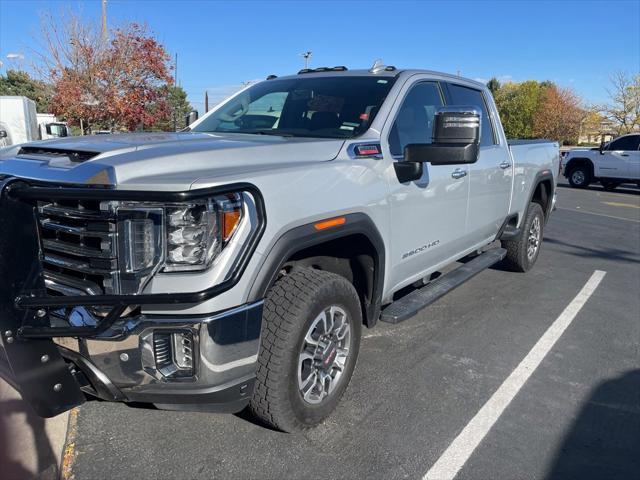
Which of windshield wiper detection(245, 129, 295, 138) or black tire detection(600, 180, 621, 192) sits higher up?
windshield wiper detection(245, 129, 295, 138)

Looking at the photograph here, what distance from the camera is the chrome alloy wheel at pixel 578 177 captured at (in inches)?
771

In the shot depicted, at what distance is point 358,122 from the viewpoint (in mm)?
3576

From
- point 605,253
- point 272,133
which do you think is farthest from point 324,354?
point 605,253

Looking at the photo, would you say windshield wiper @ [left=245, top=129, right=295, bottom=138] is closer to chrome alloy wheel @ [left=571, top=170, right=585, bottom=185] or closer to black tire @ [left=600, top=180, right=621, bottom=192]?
chrome alloy wheel @ [left=571, top=170, right=585, bottom=185]

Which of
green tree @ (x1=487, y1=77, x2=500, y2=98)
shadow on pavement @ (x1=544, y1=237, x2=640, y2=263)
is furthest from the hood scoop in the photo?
green tree @ (x1=487, y1=77, x2=500, y2=98)

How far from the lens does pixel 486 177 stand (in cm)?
482

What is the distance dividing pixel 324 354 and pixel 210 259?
1020 mm

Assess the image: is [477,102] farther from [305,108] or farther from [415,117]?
[305,108]

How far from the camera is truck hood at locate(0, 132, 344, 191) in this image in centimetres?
226

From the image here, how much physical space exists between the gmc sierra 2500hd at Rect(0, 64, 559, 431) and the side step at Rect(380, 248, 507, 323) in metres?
0.04

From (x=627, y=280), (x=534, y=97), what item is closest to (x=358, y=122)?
(x=627, y=280)

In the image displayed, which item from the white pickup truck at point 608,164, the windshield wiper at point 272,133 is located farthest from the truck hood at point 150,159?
the white pickup truck at point 608,164

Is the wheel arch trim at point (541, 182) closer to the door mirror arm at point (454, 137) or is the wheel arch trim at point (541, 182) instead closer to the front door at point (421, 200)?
the front door at point (421, 200)

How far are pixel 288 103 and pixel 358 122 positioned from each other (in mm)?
789
